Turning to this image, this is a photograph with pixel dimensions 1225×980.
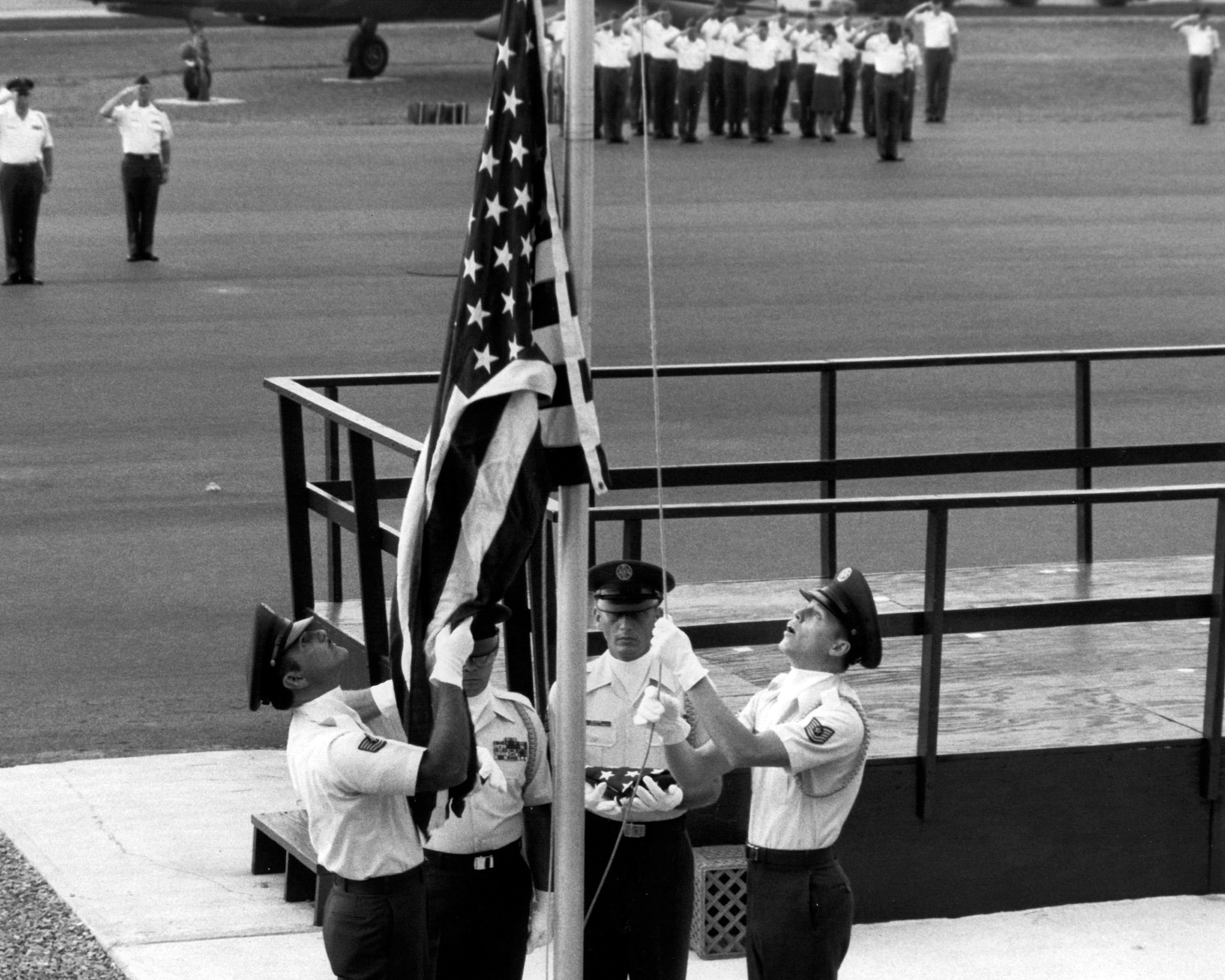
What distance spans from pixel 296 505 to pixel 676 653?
3610 millimetres

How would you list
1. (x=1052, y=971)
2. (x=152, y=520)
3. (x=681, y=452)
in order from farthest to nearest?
(x=681, y=452) → (x=152, y=520) → (x=1052, y=971)

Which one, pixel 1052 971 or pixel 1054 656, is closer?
pixel 1052 971

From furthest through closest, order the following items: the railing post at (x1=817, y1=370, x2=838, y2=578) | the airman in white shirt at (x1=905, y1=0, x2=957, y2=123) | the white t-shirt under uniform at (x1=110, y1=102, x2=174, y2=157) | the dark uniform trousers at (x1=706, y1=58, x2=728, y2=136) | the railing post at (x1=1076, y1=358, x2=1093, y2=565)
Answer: the airman in white shirt at (x1=905, y1=0, x2=957, y2=123), the dark uniform trousers at (x1=706, y1=58, x2=728, y2=136), the white t-shirt under uniform at (x1=110, y1=102, x2=174, y2=157), the railing post at (x1=1076, y1=358, x2=1093, y2=565), the railing post at (x1=817, y1=370, x2=838, y2=578)

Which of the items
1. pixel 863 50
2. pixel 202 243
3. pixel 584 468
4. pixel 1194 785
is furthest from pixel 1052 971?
pixel 863 50

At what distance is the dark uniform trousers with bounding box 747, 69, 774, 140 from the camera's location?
3872 centimetres

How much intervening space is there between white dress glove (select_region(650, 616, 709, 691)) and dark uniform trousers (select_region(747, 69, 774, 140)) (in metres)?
34.3

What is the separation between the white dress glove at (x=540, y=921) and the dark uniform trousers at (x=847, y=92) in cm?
3399

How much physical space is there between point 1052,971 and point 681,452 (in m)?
7.90

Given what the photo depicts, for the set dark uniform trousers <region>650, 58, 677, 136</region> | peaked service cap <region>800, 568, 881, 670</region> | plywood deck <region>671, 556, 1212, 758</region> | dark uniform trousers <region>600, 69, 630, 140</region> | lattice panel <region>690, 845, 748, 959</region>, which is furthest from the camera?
dark uniform trousers <region>650, 58, 677, 136</region>

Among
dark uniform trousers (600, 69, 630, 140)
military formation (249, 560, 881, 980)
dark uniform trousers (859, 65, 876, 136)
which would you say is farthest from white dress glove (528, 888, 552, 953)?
dark uniform trousers (859, 65, 876, 136)

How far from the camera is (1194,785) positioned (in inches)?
293

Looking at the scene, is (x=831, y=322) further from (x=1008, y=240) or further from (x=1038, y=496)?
(x=1038, y=496)

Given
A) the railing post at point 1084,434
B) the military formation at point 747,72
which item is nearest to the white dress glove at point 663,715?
the railing post at point 1084,434

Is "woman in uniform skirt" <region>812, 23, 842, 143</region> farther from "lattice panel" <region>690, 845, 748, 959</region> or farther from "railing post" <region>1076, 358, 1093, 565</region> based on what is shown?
"lattice panel" <region>690, 845, 748, 959</region>
